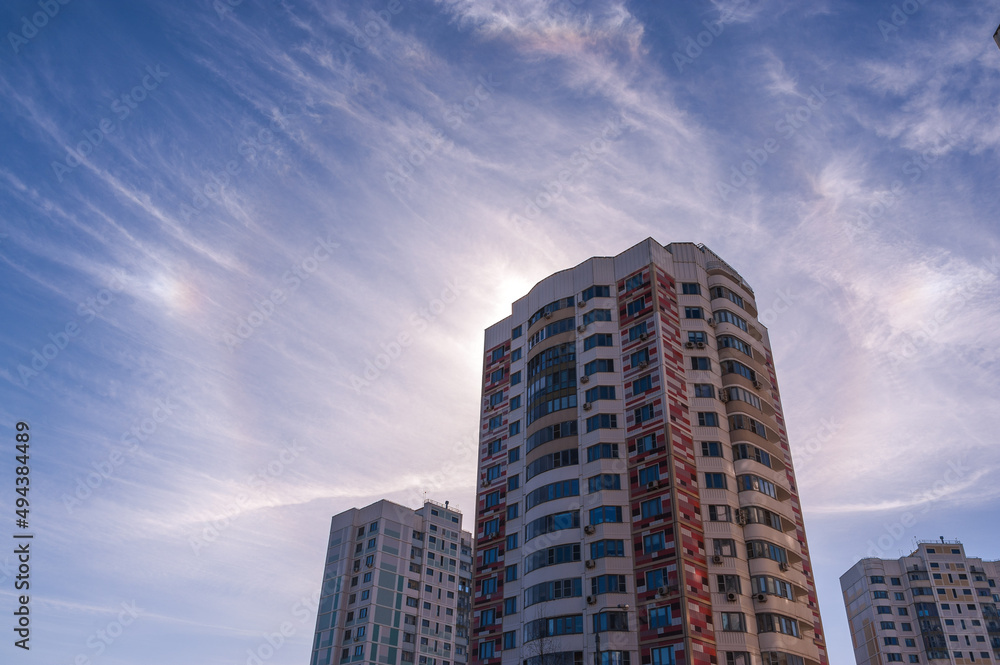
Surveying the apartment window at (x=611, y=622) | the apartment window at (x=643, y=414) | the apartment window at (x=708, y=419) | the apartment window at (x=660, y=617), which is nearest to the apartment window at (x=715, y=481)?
the apartment window at (x=708, y=419)

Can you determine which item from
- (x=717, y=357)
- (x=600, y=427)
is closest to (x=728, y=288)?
(x=717, y=357)

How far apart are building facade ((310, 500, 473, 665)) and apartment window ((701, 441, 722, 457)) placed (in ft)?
207

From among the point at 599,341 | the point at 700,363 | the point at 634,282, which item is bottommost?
the point at 700,363

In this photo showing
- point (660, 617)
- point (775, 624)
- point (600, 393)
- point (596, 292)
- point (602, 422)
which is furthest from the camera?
point (596, 292)

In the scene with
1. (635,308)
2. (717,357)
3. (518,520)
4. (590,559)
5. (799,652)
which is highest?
(635,308)

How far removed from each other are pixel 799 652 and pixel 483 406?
141 ft

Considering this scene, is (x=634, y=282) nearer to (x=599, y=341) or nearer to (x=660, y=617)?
(x=599, y=341)

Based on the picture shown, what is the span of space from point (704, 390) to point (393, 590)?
68.4 metres

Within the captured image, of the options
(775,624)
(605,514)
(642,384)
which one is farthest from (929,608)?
(605,514)

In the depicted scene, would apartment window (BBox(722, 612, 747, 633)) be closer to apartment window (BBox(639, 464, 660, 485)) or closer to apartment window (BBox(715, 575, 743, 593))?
apartment window (BBox(715, 575, 743, 593))

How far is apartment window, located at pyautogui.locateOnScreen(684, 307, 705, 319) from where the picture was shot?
79.1 m

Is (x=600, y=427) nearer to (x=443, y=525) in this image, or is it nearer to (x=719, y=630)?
(x=719, y=630)

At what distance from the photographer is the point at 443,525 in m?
132

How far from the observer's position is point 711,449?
7056cm
